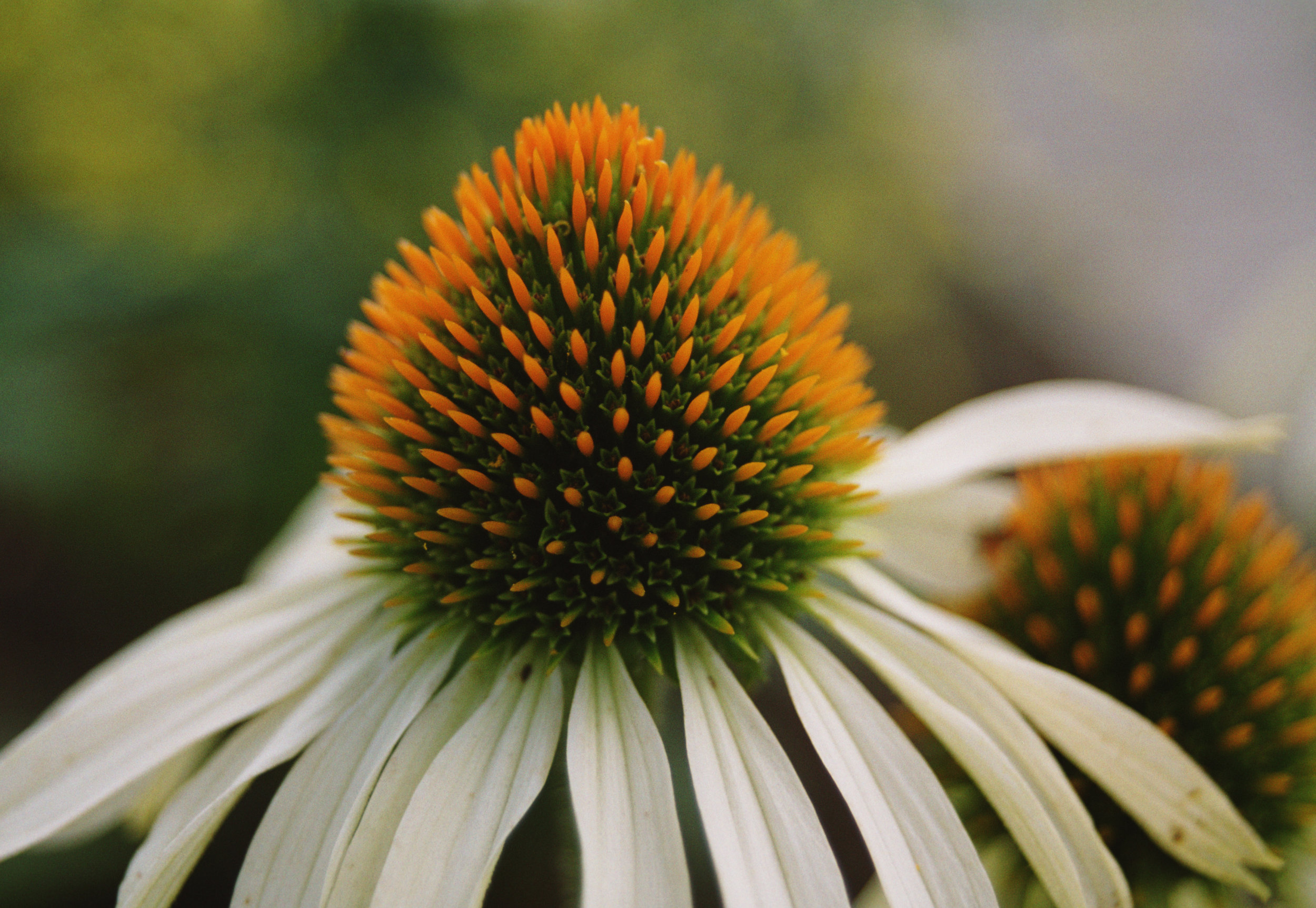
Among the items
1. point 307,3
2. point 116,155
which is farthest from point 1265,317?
point 116,155

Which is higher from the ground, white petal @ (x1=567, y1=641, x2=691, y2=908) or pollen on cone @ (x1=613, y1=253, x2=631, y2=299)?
pollen on cone @ (x1=613, y1=253, x2=631, y2=299)

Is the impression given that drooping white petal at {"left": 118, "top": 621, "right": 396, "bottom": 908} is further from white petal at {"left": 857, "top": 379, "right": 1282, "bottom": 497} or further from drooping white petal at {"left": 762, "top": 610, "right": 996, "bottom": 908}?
white petal at {"left": 857, "top": 379, "right": 1282, "bottom": 497}

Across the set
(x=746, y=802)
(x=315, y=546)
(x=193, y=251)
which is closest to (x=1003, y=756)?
(x=746, y=802)

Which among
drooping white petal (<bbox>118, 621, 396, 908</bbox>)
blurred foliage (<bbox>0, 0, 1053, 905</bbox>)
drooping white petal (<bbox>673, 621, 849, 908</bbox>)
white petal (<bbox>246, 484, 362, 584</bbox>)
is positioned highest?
blurred foliage (<bbox>0, 0, 1053, 905</bbox>)

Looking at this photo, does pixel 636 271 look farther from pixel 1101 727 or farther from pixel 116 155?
pixel 116 155

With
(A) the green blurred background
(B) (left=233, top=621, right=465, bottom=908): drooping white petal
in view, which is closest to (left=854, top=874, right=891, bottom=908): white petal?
(B) (left=233, top=621, right=465, bottom=908): drooping white petal

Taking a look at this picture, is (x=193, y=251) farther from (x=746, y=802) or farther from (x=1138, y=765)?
(x=1138, y=765)
